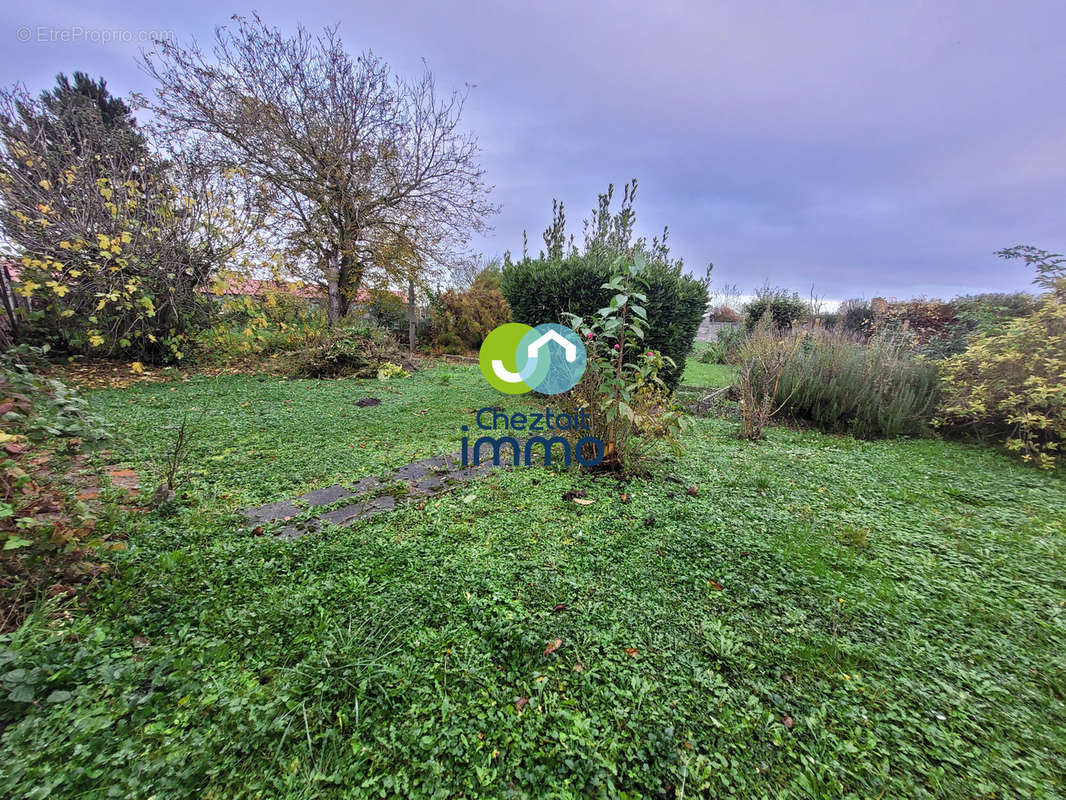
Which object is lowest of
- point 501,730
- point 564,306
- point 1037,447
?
point 501,730

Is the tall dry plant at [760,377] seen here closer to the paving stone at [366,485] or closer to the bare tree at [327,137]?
the paving stone at [366,485]

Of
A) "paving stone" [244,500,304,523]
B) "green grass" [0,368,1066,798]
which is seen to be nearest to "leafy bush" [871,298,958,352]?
"green grass" [0,368,1066,798]

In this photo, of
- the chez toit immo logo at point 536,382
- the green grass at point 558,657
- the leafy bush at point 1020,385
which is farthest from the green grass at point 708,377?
the green grass at point 558,657

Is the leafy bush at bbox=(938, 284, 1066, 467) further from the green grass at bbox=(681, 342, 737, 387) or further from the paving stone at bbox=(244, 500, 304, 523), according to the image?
the paving stone at bbox=(244, 500, 304, 523)

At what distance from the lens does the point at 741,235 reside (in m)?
10.1

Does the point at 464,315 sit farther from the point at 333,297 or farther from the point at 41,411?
the point at 41,411

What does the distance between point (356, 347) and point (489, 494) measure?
17.1ft

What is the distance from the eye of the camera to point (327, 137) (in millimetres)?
7219

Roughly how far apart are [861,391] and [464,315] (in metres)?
8.94

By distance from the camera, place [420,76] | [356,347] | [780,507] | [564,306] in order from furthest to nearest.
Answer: [420,76] < [356,347] < [564,306] < [780,507]

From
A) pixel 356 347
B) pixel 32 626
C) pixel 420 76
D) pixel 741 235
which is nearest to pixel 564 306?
pixel 356 347

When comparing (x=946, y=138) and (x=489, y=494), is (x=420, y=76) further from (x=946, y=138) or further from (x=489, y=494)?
(x=489, y=494)

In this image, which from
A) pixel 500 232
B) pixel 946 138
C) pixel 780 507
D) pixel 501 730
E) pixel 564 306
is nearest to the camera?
pixel 501 730

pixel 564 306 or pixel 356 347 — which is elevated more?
pixel 564 306
